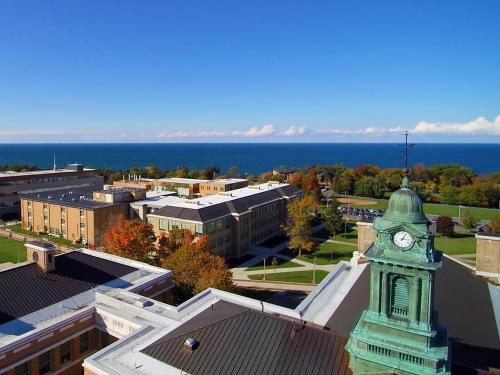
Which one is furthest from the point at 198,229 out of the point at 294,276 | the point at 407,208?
the point at 407,208

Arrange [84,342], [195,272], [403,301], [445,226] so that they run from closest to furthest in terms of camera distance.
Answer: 1. [403,301]
2. [84,342]
3. [195,272]
4. [445,226]

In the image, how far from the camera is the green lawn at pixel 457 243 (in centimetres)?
6915

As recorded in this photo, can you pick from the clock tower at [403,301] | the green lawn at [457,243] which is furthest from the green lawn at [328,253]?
the clock tower at [403,301]

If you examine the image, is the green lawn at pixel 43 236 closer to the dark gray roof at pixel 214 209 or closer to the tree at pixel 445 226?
the dark gray roof at pixel 214 209

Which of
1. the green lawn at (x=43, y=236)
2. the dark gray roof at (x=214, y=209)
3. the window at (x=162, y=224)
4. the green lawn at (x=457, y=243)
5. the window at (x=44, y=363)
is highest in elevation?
the dark gray roof at (x=214, y=209)

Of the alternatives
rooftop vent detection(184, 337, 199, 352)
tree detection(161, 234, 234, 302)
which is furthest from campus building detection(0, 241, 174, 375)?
rooftop vent detection(184, 337, 199, 352)

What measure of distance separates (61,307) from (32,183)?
270 feet

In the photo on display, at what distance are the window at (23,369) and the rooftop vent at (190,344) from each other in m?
12.6

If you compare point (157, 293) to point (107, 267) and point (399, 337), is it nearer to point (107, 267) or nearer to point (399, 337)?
point (107, 267)

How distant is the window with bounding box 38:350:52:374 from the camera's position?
2655 cm

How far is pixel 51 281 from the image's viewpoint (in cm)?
3203

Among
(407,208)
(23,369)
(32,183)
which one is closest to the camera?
(407,208)

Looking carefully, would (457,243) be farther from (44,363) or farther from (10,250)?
(10,250)

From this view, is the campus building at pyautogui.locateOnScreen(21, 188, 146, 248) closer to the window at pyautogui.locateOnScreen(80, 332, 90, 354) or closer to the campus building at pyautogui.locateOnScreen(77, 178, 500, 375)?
the window at pyautogui.locateOnScreen(80, 332, 90, 354)
